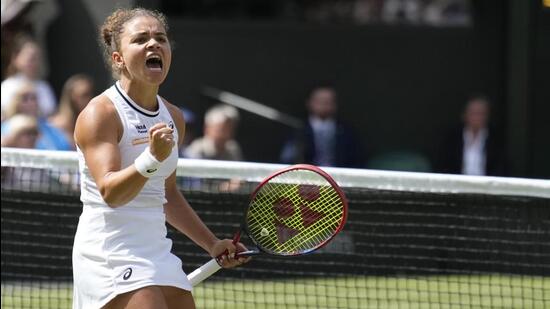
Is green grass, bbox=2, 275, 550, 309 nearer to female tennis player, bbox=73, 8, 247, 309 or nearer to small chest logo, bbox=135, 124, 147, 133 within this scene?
female tennis player, bbox=73, 8, 247, 309

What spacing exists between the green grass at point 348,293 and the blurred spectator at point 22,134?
3.59 feet

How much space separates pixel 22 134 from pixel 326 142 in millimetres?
3367

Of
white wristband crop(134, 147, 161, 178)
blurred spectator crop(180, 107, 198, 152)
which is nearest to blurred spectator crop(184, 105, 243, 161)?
blurred spectator crop(180, 107, 198, 152)

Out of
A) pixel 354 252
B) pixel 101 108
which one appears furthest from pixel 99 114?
pixel 354 252

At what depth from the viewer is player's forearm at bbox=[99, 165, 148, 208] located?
4645mm

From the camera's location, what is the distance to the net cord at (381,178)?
6.88 m

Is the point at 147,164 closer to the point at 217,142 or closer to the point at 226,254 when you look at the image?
the point at 226,254

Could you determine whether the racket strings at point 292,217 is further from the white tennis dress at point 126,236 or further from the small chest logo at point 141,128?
the small chest logo at point 141,128

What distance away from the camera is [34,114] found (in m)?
10.1

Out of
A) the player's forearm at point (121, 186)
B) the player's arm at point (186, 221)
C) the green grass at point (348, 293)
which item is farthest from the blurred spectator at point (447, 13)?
the player's forearm at point (121, 186)

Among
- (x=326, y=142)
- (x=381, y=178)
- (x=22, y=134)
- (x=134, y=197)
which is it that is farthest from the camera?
(x=326, y=142)

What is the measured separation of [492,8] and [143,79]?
8837 millimetres

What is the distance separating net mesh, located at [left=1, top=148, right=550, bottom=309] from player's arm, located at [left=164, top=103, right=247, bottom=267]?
2254 mm

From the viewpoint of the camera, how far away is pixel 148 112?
16.6 feet
